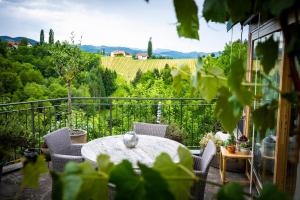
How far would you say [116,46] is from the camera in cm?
3148

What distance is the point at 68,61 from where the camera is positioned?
6551 mm

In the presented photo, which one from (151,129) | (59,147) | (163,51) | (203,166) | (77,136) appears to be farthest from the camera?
(163,51)

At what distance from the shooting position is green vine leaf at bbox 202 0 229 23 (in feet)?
1.76

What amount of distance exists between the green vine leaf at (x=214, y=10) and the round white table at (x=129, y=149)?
108 inches

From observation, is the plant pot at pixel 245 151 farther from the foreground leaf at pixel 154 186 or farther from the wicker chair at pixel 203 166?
the foreground leaf at pixel 154 186

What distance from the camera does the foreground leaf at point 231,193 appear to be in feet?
1.42

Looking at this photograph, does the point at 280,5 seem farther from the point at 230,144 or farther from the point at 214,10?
the point at 230,144

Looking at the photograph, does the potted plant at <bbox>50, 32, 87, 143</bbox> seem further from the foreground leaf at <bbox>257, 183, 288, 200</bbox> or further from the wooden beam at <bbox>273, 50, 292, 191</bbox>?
the foreground leaf at <bbox>257, 183, 288, 200</bbox>

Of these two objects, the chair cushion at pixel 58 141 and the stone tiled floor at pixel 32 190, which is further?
the stone tiled floor at pixel 32 190

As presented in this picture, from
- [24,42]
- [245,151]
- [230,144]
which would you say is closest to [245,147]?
[245,151]

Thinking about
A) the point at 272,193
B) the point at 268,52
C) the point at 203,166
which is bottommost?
the point at 203,166

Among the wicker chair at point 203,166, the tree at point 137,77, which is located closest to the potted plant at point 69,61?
the wicker chair at point 203,166

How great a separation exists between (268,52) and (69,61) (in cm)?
633

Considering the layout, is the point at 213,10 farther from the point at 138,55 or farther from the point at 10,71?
the point at 138,55
